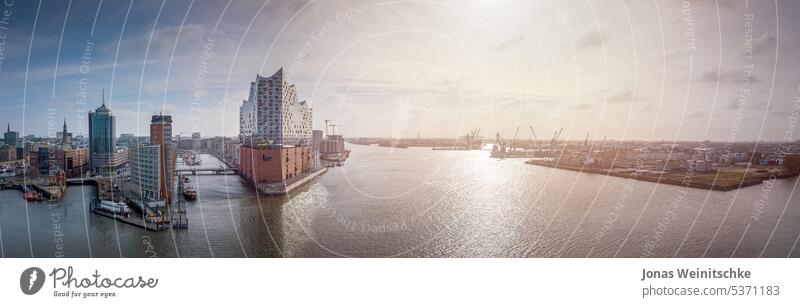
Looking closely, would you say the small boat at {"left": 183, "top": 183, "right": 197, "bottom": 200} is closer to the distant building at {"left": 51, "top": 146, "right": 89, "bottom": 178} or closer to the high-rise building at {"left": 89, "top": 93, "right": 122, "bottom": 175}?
the high-rise building at {"left": 89, "top": 93, "right": 122, "bottom": 175}

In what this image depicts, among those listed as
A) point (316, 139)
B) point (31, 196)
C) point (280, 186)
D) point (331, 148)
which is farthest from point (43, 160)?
point (331, 148)

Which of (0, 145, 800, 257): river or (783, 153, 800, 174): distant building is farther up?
(783, 153, 800, 174): distant building

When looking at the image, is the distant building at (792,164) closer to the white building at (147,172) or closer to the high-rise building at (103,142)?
the white building at (147,172)

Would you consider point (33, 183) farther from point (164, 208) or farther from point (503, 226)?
point (503, 226)

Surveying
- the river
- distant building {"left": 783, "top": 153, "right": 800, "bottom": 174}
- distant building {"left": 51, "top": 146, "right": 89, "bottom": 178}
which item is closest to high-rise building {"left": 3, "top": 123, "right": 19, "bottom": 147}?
the river

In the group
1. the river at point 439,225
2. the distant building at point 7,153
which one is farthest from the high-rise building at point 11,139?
the river at point 439,225

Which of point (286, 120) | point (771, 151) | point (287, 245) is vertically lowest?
point (287, 245)
